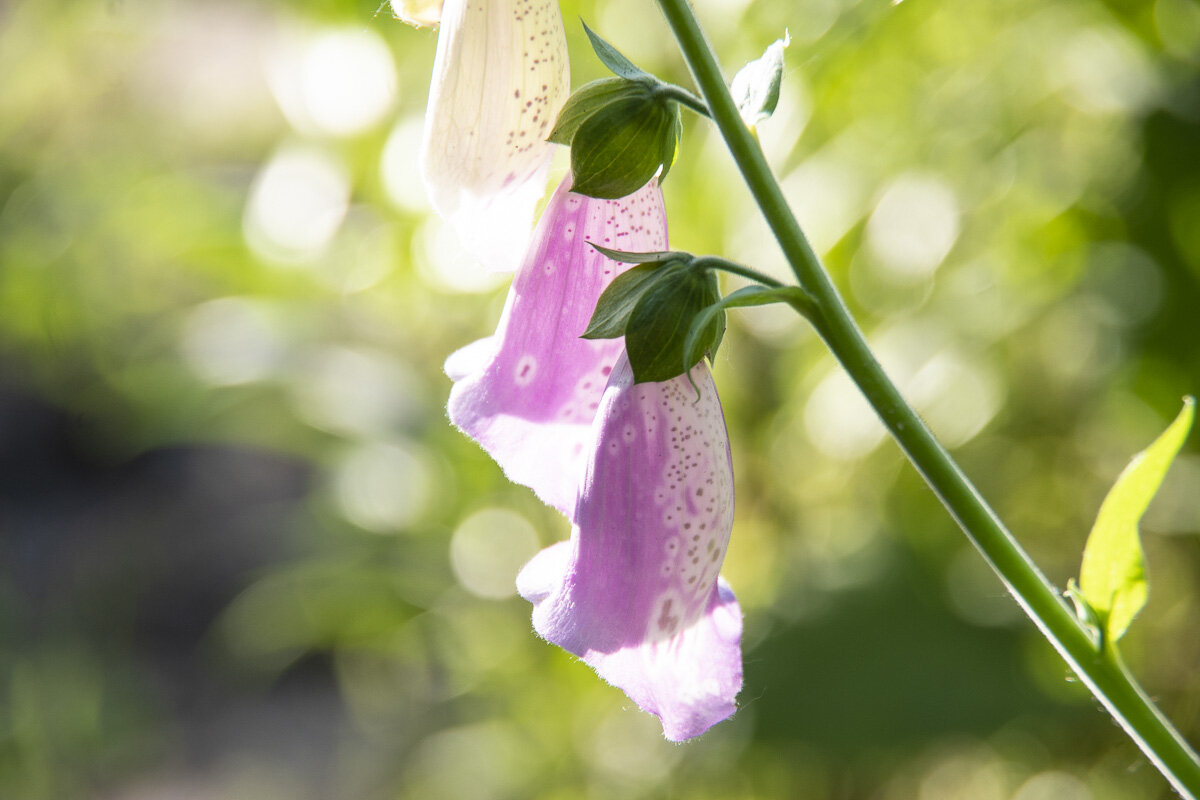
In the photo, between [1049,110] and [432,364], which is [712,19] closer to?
[1049,110]

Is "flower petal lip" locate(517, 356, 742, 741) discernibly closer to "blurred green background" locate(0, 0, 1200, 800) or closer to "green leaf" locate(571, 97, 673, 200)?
"green leaf" locate(571, 97, 673, 200)

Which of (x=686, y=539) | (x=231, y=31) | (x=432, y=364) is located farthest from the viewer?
(x=231, y=31)

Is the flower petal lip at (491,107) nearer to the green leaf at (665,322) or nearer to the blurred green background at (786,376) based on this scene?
the green leaf at (665,322)

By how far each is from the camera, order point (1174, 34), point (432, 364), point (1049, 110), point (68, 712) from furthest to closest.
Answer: point (68, 712) → point (432, 364) → point (1049, 110) → point (1174, 34)

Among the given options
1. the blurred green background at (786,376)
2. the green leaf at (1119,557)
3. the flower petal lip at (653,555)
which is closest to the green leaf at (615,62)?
the flower petal lip at (653,555)

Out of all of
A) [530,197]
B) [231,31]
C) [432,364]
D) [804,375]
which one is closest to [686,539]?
[530,197]
